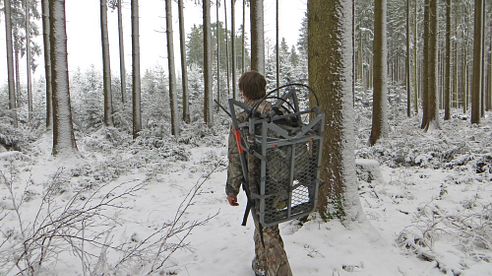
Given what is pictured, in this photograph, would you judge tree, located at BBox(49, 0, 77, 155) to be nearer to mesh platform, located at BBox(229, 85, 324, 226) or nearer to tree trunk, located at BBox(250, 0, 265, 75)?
tree trunk, located at BBox(250, 0, 265, 75)

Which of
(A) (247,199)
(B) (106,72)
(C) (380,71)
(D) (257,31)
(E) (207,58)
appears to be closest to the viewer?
(A) (247,199)

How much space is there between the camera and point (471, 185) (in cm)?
616

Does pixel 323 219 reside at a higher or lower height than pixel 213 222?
higher

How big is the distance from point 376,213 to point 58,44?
29.4ft

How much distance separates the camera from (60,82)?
30.3 ft

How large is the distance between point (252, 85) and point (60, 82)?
813cm

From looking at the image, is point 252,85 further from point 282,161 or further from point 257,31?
point 257,31

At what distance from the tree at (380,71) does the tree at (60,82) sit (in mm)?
9397

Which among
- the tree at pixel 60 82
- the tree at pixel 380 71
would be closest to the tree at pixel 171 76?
the tree at pixel 60 82

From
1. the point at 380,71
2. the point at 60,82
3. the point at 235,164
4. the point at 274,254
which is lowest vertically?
the point at 274,254

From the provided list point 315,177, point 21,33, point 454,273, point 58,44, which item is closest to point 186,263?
point 315,177

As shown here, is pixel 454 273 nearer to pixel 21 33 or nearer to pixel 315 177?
pixel 315 177

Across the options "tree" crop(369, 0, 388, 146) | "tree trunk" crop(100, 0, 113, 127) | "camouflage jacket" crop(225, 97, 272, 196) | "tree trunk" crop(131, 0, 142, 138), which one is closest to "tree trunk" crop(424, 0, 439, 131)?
"tree" crop(369, 0, 388, 146)

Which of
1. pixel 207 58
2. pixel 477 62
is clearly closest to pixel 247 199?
pixel 207 58
